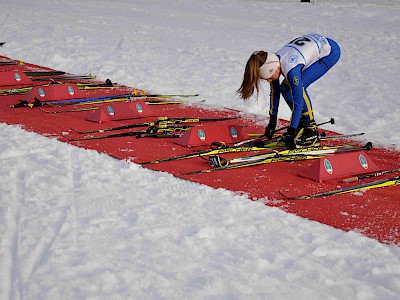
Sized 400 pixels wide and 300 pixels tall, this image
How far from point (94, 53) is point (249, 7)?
26.9 feet

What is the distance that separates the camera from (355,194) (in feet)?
13.5

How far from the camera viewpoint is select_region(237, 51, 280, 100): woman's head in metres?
4.79

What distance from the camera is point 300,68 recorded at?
5.01 meters

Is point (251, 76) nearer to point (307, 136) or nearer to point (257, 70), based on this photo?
point (257, 70)

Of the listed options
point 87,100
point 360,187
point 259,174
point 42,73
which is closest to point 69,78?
point 42,73

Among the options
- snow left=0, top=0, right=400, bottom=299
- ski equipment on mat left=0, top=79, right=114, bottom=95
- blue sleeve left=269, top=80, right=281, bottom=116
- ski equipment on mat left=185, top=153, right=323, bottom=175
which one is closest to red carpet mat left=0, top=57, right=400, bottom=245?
ski equipment on mat left=185, top=153, right=323, bottom=175

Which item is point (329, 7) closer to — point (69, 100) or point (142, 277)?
point (69, 100)

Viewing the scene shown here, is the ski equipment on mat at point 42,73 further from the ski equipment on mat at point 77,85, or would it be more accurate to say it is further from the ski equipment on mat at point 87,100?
the ski equipment on mat at point 87,100

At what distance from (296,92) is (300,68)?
0.73 feet

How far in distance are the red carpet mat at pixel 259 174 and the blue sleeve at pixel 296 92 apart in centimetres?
35

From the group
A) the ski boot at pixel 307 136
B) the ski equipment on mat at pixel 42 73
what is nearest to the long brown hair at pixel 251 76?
the ski boot at pixel 307 136

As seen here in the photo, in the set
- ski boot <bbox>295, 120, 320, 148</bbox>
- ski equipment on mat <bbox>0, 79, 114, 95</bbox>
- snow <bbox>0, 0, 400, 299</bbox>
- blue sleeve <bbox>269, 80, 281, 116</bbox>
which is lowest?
snow <bbox>0, 0, 400, 299</bbox>

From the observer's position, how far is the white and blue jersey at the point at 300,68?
16.2 feet

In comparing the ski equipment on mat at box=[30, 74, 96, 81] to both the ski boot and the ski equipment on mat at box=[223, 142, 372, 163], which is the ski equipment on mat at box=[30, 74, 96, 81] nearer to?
the ski boot
